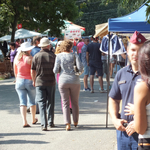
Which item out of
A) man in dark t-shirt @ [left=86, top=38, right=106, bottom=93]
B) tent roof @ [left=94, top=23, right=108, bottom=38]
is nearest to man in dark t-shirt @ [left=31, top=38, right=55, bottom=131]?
tent roof @ [left=94, top=23, right=108, bottom=38]

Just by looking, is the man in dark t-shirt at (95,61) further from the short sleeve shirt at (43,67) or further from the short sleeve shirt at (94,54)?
Answer: the short sleeve shirt at (43,67)

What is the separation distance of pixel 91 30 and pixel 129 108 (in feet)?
173

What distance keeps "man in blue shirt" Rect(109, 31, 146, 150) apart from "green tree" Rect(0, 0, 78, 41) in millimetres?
15512

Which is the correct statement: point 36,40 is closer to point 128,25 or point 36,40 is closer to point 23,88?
point 23,88

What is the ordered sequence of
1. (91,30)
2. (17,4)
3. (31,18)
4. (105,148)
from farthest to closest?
(91,30)
(31,18)
(17,4)
(105,148)

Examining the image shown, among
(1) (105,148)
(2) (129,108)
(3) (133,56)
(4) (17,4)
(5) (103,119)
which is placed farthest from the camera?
(4) (17,4)

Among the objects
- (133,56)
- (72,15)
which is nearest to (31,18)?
(72,15)

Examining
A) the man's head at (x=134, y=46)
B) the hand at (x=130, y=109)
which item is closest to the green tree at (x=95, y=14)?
the man's head at (x=134, y=46)

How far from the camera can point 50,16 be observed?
19.2 m

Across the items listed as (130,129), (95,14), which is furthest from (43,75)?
(95,14)

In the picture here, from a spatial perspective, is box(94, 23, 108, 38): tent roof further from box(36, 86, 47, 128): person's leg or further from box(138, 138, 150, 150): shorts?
box(138, 138, 150, 150): shorts

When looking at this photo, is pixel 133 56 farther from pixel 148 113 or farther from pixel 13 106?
pixel 13 106

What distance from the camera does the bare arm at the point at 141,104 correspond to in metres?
2.14

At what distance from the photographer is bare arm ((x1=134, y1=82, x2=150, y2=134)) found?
214 centimetres
